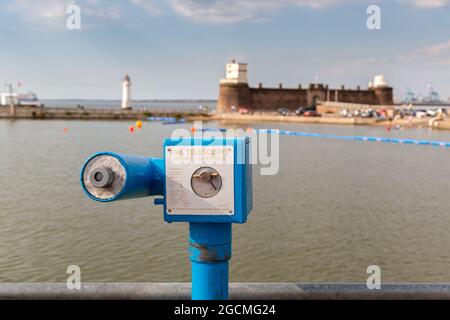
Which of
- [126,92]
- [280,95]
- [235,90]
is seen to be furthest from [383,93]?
[126,92]

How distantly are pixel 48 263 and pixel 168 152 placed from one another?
826 centimetres

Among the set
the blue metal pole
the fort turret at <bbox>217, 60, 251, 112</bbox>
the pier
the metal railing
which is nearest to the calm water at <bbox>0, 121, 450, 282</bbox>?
the metal railing

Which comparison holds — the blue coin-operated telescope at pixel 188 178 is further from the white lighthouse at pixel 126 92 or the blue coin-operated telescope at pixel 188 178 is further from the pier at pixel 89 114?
the white lighthouse at pixel 126 92

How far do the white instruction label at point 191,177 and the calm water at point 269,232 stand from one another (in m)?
6.75

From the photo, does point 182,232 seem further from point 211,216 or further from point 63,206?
point 211,216

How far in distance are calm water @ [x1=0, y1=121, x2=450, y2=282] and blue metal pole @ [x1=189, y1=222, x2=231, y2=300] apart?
6.51m

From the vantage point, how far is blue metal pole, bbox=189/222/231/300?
8.04 ft

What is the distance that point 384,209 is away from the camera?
1514 centimetres

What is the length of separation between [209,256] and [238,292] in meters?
0.56

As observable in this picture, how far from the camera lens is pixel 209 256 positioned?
2.47 metres

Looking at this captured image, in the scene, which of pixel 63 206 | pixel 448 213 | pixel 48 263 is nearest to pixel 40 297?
pixel 48 263

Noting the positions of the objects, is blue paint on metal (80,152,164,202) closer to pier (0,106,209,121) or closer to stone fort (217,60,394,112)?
pier (0,106,209,121)

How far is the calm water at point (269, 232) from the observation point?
9.49 metres
